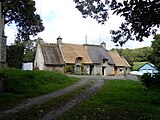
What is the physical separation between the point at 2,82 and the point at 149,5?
14.0 metres

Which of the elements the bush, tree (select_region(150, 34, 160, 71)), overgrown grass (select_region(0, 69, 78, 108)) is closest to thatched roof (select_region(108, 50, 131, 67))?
tree (select_region(150, 34, 160, 71))

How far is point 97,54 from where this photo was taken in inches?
2320

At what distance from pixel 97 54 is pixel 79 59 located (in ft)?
19.5

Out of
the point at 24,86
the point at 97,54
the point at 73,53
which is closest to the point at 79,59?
the point at 73,53

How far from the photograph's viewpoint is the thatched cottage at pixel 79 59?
2039 inches

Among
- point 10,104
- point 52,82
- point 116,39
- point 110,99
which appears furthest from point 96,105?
point 52,82

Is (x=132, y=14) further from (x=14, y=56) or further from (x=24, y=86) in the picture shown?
(x=14, y=56)

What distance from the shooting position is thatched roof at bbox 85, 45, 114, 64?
189 feet

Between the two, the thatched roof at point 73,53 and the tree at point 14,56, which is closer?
the tree at point 14,56

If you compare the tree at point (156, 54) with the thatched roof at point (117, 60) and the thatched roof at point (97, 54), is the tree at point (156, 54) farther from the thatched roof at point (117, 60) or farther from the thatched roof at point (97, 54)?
the thatched roof at point (117, 60)

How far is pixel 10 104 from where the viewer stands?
1468cm

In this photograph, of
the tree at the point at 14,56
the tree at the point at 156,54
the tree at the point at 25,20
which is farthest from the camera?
the tree at the point at 14,56

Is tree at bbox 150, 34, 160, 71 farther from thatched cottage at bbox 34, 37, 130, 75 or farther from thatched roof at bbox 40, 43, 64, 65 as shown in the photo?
thatched roof at bbox 40, 43, 64, 65

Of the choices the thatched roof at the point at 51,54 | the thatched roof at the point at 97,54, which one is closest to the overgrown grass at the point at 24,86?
the thatched roof at the point at 51,54
